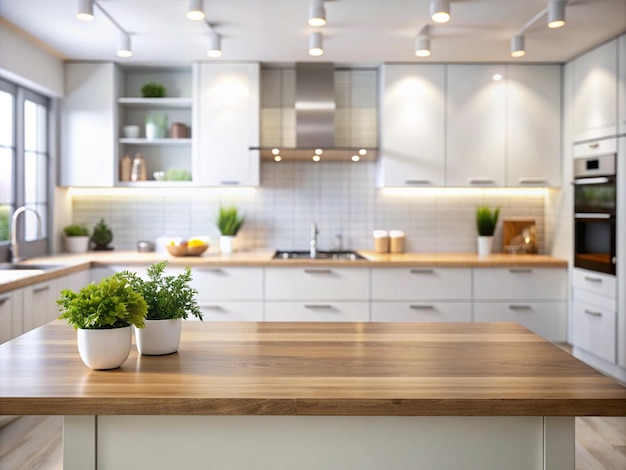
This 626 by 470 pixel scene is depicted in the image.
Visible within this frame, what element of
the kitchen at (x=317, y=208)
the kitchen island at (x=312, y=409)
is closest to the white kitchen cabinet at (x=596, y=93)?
the kitchen at (x=317, y=208)

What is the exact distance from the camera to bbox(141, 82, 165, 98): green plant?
17.0 feet

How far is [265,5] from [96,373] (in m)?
2.69

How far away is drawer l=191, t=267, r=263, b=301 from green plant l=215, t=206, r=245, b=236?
0.64 metres

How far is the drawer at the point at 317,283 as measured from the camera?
15.4 feet

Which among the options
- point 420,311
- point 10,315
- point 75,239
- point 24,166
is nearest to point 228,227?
point 75,239

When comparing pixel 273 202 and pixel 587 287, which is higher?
pixel 273 202

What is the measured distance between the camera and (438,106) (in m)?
5.08

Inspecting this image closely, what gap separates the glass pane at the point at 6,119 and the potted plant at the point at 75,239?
941mm

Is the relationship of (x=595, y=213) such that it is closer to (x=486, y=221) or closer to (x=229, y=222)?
(x=486, y=221)

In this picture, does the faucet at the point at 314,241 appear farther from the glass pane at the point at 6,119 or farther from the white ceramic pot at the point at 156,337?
the white ceramic pot at the point at 156,337

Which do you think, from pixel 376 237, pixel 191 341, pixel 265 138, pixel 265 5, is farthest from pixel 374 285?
pixel 191 341

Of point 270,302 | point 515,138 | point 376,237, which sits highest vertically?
point 515,138

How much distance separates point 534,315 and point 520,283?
0.28 metres

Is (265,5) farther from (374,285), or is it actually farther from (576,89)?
(576,89)
